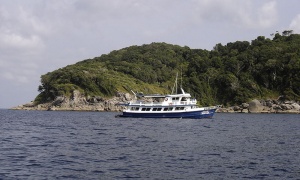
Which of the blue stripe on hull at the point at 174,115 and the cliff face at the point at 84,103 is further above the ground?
the cliff face at the point at 84,103

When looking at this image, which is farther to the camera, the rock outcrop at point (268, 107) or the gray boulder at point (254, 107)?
the rock outcrop at point (268, 107)

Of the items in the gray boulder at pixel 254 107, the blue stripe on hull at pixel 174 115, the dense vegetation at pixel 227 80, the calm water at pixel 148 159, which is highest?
the dense vegetation at pixel 227 80

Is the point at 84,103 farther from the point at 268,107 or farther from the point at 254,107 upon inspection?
the point at 268,107

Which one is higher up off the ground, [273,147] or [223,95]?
[223,95]

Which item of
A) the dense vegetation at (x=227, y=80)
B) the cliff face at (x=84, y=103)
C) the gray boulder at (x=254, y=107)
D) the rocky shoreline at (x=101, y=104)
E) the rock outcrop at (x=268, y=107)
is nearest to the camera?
the gray boulder at (x=254, y=107)

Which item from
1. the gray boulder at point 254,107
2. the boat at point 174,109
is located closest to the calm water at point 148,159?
the boat at point 174,109

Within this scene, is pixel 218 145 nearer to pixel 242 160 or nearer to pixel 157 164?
pixel 242 160

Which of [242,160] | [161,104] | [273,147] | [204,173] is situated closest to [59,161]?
[204,173]

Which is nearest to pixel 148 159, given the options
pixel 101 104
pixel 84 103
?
pixel 101 104

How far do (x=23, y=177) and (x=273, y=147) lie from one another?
2542cm

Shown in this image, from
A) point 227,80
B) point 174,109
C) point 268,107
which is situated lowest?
point 174,109

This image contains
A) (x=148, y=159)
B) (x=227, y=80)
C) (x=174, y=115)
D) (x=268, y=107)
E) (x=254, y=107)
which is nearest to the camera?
(x=148, y=159)

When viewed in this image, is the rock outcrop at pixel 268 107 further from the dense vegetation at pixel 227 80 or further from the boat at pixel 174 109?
the boat at pixel 174 109

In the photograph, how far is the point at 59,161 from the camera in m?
29.9
